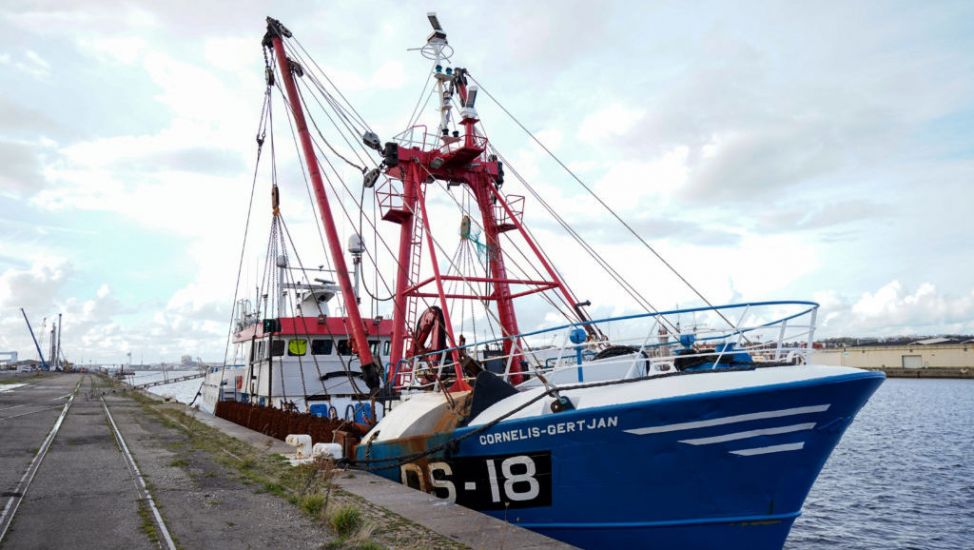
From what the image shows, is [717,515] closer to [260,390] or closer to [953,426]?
[260,390]

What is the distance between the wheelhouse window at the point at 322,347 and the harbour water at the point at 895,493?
15927mm

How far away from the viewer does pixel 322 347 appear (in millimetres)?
23453

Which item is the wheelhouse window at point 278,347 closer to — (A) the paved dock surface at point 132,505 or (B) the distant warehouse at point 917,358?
(A) the paved dock surface at point 132,505

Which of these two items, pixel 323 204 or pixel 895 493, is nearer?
pixel 323 204

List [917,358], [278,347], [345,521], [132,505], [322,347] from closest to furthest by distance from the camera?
[345,521], [132,505], [278,347], [322,347], [917,358]

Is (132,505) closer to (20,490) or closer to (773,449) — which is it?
(20,490)

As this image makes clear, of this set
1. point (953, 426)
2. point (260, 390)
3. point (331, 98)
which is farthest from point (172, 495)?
point (953, 426)

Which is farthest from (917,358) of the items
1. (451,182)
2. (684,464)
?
(684,464)

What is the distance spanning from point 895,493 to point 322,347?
61.1 ft

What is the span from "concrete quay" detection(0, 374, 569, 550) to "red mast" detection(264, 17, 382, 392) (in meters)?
2.76

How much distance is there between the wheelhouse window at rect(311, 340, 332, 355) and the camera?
23188 mm

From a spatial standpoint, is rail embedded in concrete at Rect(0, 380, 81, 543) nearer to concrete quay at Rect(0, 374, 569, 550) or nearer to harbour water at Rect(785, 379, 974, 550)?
concrete quay at Rect(0, 374, 569, 550)

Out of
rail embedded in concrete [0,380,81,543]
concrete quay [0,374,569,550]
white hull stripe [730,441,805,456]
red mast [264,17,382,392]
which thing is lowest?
concrete quay [0,374,569,550]

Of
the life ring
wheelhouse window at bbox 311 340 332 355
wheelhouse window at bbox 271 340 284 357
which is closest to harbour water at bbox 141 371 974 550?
the life ring
